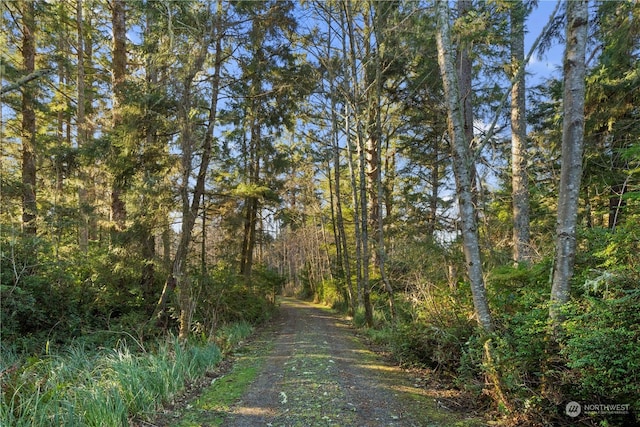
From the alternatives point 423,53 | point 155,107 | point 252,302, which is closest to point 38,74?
point 155,107

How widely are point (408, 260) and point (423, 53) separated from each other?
19.3 ft

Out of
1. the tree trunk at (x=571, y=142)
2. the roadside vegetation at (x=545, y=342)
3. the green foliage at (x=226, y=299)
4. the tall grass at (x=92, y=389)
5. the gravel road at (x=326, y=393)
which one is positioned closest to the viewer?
the roadside vegetation at (x=545, y=342)

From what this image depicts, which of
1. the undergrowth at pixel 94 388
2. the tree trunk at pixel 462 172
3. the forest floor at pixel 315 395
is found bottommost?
the forest floor at pixel 315 395

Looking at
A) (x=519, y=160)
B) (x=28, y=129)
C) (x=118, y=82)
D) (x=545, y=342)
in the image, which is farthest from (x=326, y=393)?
(x=28, y=129)

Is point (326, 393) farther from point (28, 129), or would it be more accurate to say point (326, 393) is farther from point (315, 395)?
point (28, 129)

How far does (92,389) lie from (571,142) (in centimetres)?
574

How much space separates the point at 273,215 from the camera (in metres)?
15.6

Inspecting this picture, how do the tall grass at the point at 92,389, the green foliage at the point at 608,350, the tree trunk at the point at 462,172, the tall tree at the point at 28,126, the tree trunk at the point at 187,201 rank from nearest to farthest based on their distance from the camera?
the green foliage at the point at 608,350 < the tall grass at the point at 92,389 < the tree trunk at the point at 462,172 < the tree trunk at the point at 187,201 < the tall tree at the point at 28,126

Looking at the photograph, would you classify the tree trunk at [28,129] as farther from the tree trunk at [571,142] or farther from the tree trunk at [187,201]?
the tree trunk at [571,142]

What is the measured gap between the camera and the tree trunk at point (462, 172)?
4.26 meters

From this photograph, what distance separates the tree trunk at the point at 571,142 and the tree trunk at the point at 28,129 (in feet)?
36.5

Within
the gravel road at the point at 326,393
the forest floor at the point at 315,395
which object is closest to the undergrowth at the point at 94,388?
the forest floor at the point at 315,395

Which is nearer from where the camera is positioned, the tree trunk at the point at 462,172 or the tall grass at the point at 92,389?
the tall grass at the point at 92,389

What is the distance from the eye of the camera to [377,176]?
33.6ft
